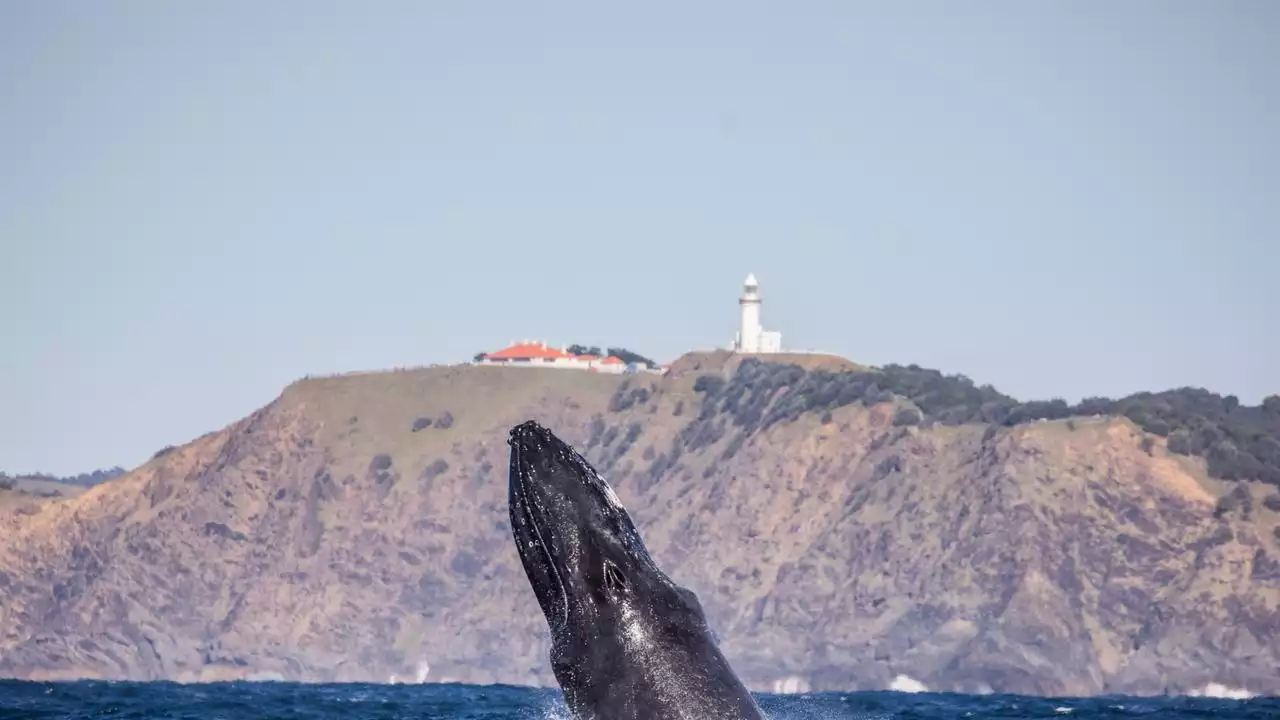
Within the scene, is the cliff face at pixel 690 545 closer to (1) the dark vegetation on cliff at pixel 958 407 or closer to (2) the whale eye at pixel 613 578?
(1) the dark vegetation on cliff at pixel 958 407

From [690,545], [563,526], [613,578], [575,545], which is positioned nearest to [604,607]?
[613,578]

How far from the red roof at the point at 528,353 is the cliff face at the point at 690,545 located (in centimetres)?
777

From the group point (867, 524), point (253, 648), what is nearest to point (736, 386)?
point (867, 524)

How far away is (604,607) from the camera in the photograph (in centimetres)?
873

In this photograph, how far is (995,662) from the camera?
436ft

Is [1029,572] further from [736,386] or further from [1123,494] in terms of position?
[736,386]

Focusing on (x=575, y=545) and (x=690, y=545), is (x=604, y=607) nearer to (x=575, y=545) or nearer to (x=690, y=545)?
(x=575, y=545)

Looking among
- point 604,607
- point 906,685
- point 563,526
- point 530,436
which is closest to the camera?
point 604,607

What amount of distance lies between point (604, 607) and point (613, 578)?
133mm

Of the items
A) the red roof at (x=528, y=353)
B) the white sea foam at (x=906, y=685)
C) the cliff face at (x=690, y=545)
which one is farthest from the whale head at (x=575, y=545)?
the red roof at (x=528, y=353)

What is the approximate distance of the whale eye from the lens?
8750 mm

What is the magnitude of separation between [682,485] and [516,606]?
16.3 meters

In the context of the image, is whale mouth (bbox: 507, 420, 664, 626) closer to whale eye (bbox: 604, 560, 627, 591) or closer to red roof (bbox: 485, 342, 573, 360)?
whale eye (bbox: 604, 560, 627, 591)

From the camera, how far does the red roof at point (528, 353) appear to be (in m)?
181
